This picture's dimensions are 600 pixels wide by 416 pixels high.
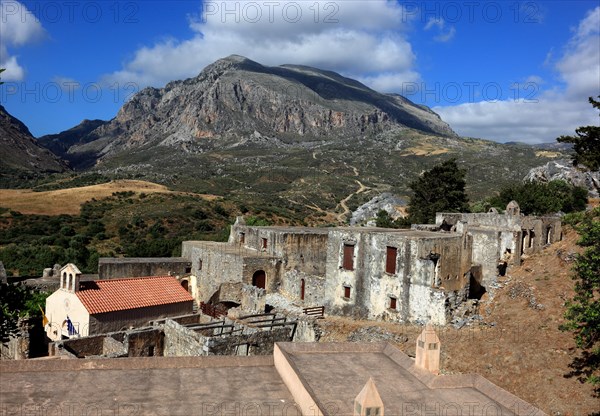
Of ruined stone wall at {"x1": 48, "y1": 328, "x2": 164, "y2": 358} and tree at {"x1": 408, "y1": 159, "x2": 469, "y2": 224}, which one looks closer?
ruined stone wall at {"x1": 48, "y1": 328, "x2": 164, "y2": 358}

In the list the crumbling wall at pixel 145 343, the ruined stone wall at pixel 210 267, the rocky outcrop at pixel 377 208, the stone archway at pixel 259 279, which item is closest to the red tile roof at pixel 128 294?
the ruined stone wall at pixel 210 267

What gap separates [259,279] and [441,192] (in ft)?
84.3

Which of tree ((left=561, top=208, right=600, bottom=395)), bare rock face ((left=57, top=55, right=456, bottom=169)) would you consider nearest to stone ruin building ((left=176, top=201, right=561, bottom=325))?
tree ((left=561, top=208, right=600, bottom=395))

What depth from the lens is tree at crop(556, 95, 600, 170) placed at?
30.8m

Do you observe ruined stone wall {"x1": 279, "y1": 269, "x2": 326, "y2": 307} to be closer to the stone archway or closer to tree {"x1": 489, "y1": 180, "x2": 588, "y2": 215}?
the stone archway

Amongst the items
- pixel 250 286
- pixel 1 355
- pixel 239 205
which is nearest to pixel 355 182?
pixel 239 205

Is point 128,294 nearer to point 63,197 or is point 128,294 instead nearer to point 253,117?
point 63,197

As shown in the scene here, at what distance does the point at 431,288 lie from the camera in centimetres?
2394

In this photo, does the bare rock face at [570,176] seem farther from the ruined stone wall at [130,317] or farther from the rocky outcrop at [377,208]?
the ruined stone wall at [130,317]

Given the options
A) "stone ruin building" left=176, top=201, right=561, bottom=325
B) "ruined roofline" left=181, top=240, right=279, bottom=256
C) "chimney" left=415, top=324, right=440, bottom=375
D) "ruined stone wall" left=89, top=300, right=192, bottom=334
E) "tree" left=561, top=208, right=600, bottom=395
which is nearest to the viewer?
"chimney" left=415, top=324, right=440, bottom=375

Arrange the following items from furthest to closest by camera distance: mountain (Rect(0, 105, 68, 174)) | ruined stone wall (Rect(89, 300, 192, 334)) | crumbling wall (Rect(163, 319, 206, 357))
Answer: mountain (Rect(0, 105, 68, 174)), ruined stone wall (Rect(89, 300, 192, 334)), crumbling wall (Rect(163, 319, 206, 357))

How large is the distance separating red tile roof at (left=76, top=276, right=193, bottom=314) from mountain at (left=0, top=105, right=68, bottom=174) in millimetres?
102428

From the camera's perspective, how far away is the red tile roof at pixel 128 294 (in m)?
28.0

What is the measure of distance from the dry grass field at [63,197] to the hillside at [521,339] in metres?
58.0
